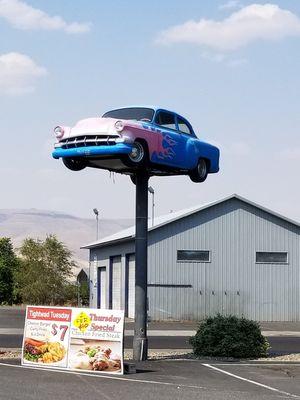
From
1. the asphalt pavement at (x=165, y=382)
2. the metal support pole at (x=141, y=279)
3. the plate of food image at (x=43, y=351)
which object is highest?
the metal support pole at (x=141, y=279)

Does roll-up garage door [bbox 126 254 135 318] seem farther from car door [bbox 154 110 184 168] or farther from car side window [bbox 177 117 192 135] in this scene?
car door [bbox 154 110 184 168]

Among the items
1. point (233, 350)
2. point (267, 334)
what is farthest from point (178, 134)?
point (267, 334)

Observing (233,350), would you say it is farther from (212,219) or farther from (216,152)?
(212,219)

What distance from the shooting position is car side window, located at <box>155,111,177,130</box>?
1850 cm

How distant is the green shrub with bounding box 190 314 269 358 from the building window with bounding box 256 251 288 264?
20.7 m

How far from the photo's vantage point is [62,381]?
46.5 feet

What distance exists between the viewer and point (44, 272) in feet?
189

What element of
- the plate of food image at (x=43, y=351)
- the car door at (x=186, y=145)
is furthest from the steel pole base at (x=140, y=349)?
the car door at (x=186, y=145)

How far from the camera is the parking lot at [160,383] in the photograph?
12.8 metres

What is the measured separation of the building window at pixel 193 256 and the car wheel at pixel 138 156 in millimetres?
22093

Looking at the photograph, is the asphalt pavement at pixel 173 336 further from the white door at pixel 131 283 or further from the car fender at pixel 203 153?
the car fender at pixel 203 153

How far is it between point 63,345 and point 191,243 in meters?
23.7

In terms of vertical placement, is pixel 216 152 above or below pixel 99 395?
above

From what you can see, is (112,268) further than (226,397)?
Yes
